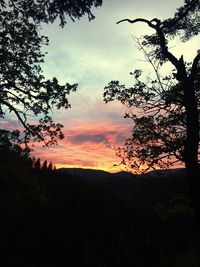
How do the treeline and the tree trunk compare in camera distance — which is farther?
the treeline

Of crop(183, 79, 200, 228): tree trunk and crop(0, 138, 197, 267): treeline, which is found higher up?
crop(183, 79, 200, 228): tree trunk

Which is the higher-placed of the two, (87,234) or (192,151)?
(192,151)

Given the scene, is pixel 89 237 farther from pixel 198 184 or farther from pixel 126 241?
pixel 198 184

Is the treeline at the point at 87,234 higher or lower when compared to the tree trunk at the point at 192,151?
lower

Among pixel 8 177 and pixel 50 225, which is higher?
pixel 8 177

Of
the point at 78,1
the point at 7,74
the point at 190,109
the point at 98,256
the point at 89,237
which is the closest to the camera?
the point at 78,1

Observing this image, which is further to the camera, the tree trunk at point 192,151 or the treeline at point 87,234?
the treeline at point 87,234

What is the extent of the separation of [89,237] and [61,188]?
1701 inches

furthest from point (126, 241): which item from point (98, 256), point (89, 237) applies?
point (98, 256)

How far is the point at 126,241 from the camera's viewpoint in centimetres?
11712

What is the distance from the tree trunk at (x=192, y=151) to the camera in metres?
8.38

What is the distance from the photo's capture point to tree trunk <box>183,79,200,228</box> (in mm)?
8383

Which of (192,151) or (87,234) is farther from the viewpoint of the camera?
(87,234)

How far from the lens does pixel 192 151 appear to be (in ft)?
28.2
